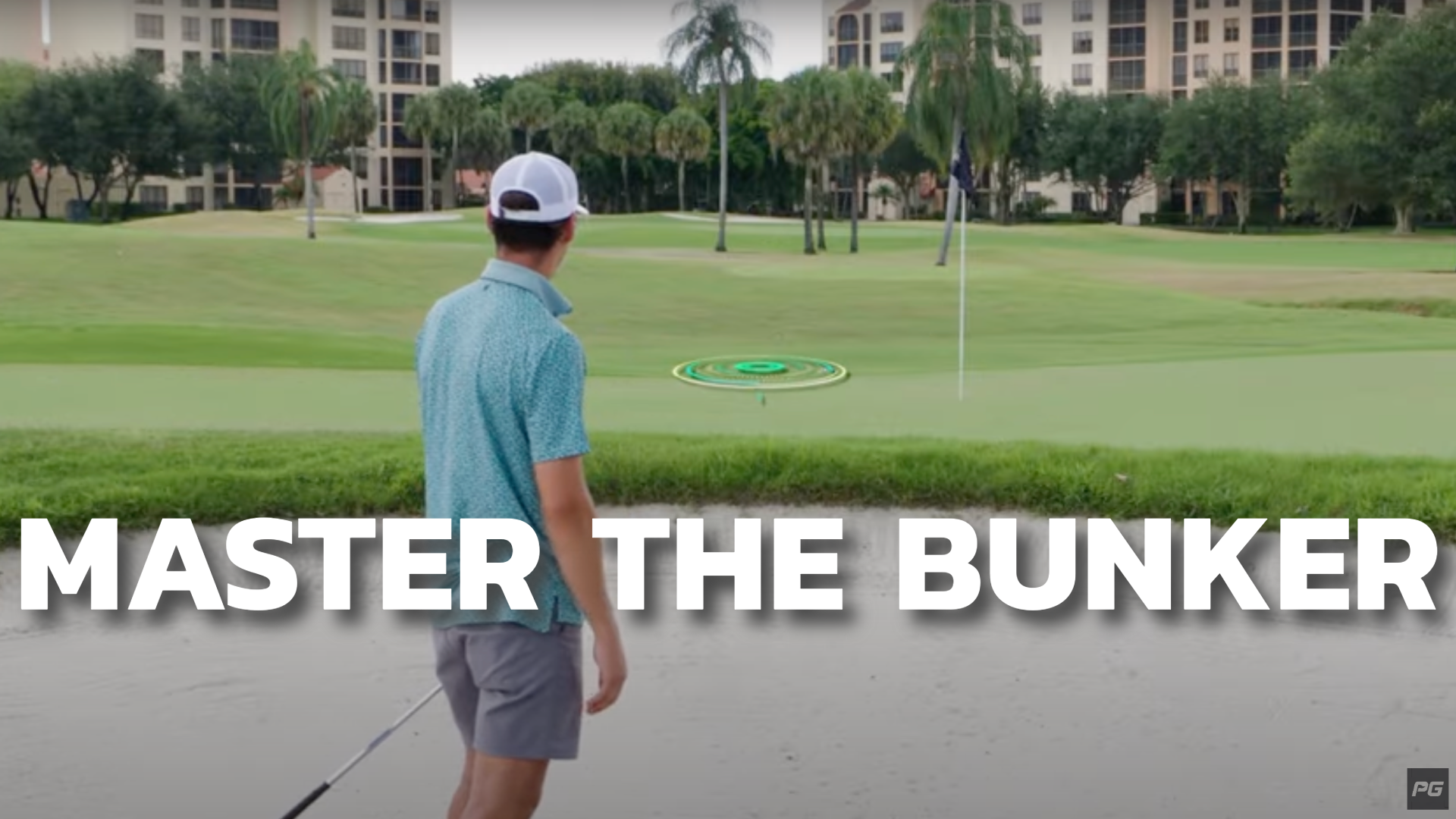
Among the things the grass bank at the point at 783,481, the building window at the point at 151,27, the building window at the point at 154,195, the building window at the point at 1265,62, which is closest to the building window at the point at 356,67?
the building window at the point at 151,27

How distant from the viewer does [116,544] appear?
36.6ft

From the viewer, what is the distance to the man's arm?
181 inches

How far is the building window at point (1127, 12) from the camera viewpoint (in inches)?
6191

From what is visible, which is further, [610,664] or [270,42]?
[270,42]

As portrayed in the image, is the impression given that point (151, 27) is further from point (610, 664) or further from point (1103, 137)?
point (610, 664)

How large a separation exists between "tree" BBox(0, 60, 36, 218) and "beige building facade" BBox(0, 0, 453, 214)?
87.4ft

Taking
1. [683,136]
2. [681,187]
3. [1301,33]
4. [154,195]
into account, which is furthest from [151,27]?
[1301,33]

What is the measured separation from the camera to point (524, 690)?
477cm

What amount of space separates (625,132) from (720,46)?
3713cm

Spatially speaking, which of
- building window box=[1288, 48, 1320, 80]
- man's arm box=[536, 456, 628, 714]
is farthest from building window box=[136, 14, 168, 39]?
man's arm box=[536, 456, 628, 714]

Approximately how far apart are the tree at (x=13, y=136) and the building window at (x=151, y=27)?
30214 millimetres

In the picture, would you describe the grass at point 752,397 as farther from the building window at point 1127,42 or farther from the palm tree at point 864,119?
the building window at point 1127,42

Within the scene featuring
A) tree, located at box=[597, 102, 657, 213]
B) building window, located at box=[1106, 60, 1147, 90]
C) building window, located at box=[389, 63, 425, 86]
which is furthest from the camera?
building window, located at box=[1106, 60, 1147, 90]

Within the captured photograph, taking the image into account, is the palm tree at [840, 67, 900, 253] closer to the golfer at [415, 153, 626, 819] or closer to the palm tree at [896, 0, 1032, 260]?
the palm tree at [896, 0, 1032, 260]
